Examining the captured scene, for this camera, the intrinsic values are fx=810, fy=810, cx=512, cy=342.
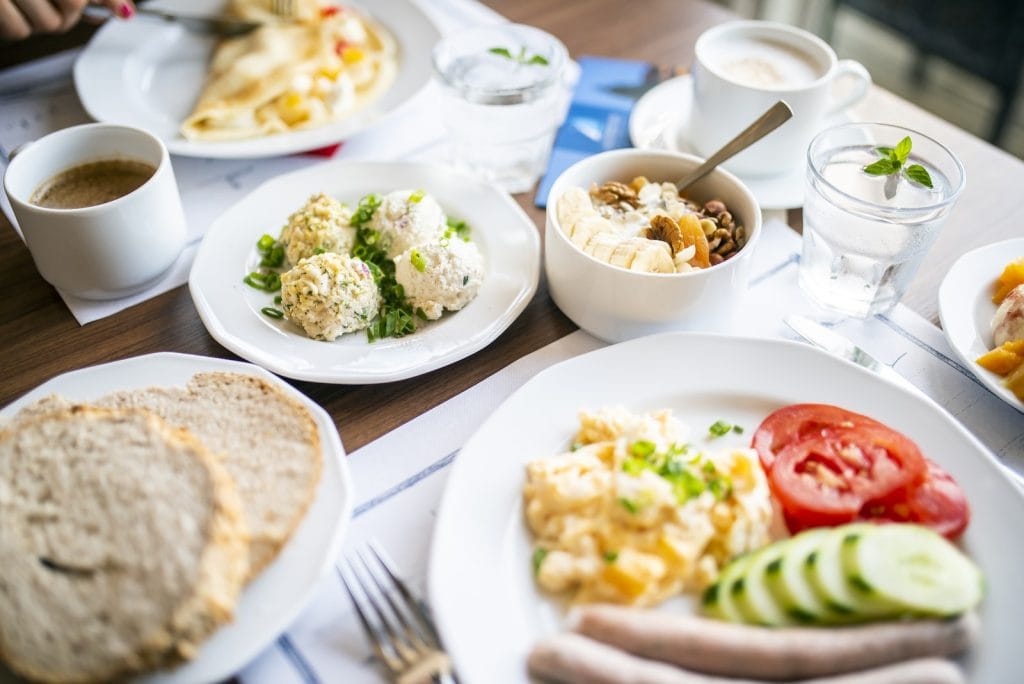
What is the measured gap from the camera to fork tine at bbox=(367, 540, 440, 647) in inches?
55.3

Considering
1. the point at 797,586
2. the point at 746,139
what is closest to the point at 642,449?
the point at 797,586

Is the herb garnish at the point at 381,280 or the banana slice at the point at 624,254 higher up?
the banana slice at the point at 624,254

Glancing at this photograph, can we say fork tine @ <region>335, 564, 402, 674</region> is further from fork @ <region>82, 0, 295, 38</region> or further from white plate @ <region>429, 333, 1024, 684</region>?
fork @ <region>82, 0, 295, 38</region>

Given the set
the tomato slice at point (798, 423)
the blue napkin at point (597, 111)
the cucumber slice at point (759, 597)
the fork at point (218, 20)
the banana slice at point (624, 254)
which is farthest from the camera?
the fork at point (218, 20)

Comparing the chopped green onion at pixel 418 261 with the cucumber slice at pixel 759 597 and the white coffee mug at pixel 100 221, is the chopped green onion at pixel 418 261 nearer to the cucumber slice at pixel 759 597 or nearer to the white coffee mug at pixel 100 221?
the white coffee mug at pixel 100 221

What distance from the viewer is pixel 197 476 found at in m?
1.41

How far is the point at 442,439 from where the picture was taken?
1.79 meters

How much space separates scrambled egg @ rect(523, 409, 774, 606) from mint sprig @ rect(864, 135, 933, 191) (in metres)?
0.88

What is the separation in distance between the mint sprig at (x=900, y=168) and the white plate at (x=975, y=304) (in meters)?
0.24

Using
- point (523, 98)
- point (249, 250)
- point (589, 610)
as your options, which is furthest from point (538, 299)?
point (589, 610)

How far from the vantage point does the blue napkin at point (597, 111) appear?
8.39ft

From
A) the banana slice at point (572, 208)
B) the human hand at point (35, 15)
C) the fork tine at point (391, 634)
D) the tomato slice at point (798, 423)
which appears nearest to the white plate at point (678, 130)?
the banana slice at point (572, 208)

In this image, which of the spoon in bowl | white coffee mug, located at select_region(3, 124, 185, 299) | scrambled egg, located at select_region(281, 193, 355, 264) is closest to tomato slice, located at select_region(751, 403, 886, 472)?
the spoon in bowl

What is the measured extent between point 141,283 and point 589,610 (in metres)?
1.42
